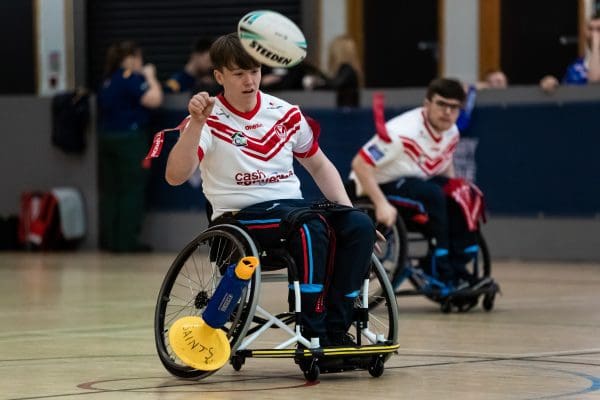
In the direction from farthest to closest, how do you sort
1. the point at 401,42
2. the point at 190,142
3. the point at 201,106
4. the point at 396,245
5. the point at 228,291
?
the point at 401,42 → the point at 396,245 → the point at 190,142 → the point at 201,106 → the point at 228,291

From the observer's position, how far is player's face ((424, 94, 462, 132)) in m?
8.94

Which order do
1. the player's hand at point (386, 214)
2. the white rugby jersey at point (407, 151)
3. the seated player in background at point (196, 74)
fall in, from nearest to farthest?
the player's hand at point (386, 214)
the white rugby jersey at point (407, 151)
the seated player in background at point (196, 74)

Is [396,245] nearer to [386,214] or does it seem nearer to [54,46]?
[386,214]

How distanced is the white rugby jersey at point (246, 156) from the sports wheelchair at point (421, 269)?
255 cm

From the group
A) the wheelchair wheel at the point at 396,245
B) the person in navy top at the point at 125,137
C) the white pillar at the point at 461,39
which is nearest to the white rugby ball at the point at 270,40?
the wheelchair wheel at the point at 396,245

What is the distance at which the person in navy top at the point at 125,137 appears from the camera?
14305 millimetres

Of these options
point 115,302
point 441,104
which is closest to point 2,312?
point 115,302

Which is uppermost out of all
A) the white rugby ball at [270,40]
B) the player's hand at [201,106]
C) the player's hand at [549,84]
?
the white rugby ball at [270,40]

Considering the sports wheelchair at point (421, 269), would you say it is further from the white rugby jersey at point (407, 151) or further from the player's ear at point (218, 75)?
the player's ear at point (218, 75)

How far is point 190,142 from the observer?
588cm

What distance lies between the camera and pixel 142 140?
47.5ft

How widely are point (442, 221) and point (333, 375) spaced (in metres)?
2.89

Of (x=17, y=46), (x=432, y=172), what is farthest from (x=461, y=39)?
(x=432, y=172)

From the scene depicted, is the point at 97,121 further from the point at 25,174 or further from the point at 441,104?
the point at 441,104
